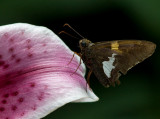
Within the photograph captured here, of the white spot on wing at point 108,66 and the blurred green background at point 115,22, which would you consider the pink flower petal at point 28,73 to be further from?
the blurred green background at point 115,22

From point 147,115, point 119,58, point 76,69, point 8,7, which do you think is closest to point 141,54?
point 119,58

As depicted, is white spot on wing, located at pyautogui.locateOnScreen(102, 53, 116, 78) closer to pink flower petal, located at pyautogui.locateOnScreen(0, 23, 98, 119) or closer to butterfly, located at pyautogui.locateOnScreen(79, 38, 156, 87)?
butterfly, located at pyautogui.locateOnScreen(79, 38, 156, 87)

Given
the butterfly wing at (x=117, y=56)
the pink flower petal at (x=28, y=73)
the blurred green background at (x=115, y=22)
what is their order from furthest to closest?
1. the blurred green background at (x=115, y=22)
2. the butterfly wing at (x=117, y=56)
3. the pink flower petal at (x=28, y=73)

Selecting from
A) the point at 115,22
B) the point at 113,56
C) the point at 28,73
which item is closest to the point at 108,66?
the point at 113,56

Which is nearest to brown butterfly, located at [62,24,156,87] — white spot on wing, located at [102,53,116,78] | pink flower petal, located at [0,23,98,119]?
white spot on wing, located at [102,53,116,78]

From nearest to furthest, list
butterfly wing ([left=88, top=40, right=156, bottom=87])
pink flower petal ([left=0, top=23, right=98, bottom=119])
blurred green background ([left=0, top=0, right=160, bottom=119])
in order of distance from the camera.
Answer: pink flower petal ([left=0, top=23, right=98, bottom=119])
butterfly wing ([left=88, top=40, right=156, bottom=87])
blurred green background ([left=0, top=0, right=160, bottom=119])

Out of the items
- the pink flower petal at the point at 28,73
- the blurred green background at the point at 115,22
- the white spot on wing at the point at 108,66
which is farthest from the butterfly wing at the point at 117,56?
the blurred green background at the point at 115,22

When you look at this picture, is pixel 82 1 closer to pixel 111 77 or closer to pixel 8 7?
pixel 8 7
